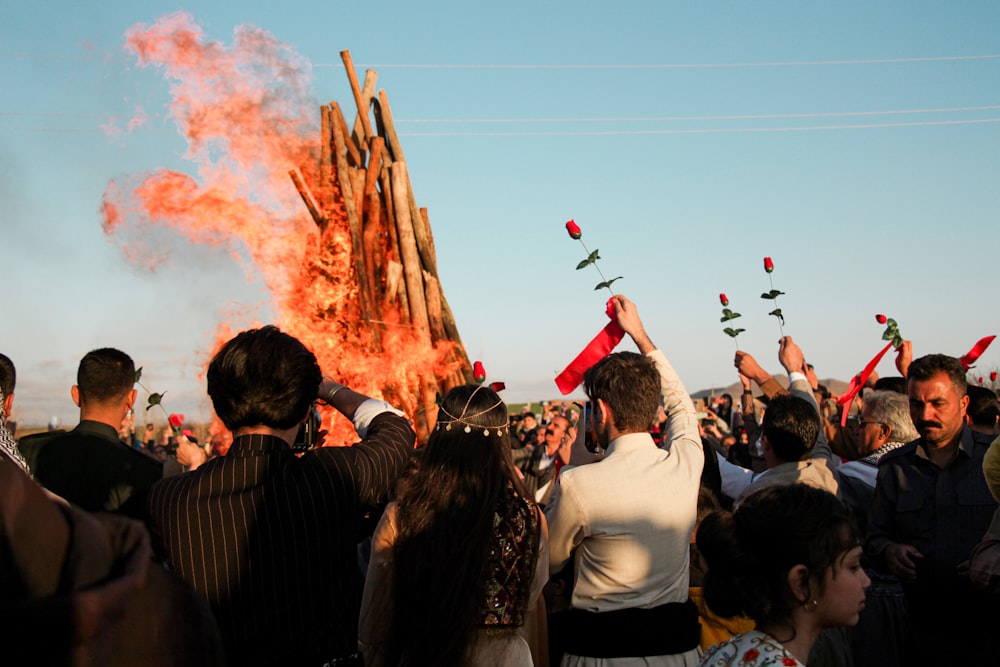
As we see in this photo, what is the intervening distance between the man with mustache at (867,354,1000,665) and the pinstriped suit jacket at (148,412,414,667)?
3102 mm

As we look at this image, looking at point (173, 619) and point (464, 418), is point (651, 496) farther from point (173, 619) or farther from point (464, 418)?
point (173, 619)

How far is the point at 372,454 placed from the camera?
290cm

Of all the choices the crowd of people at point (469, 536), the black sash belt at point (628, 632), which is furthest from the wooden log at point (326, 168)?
the black sash belt at point (628, 632)

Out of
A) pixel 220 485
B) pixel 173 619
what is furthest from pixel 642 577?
pixel 173 619

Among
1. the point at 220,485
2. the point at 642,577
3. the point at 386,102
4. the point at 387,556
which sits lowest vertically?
the point at 642,577

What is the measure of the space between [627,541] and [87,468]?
252 centimetres

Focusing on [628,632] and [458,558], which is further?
[628,632]

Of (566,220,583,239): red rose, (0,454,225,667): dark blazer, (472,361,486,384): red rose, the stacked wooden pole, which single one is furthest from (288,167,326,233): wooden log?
(0,454,225,667): dark blazer

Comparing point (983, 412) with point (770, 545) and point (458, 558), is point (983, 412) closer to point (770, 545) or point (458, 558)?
point (770, 545)

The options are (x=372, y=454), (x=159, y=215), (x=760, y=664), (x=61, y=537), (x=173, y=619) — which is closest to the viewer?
(x=61, y=537)

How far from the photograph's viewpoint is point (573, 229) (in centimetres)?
629

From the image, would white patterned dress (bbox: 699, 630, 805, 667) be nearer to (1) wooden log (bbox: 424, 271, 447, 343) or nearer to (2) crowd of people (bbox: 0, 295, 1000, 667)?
(2) crowd of people (bbox: 0, 295, 1000, 667)

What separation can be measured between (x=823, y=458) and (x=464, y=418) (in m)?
2.67

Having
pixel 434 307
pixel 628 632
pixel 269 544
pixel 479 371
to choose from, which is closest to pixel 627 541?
pixel 628 632
